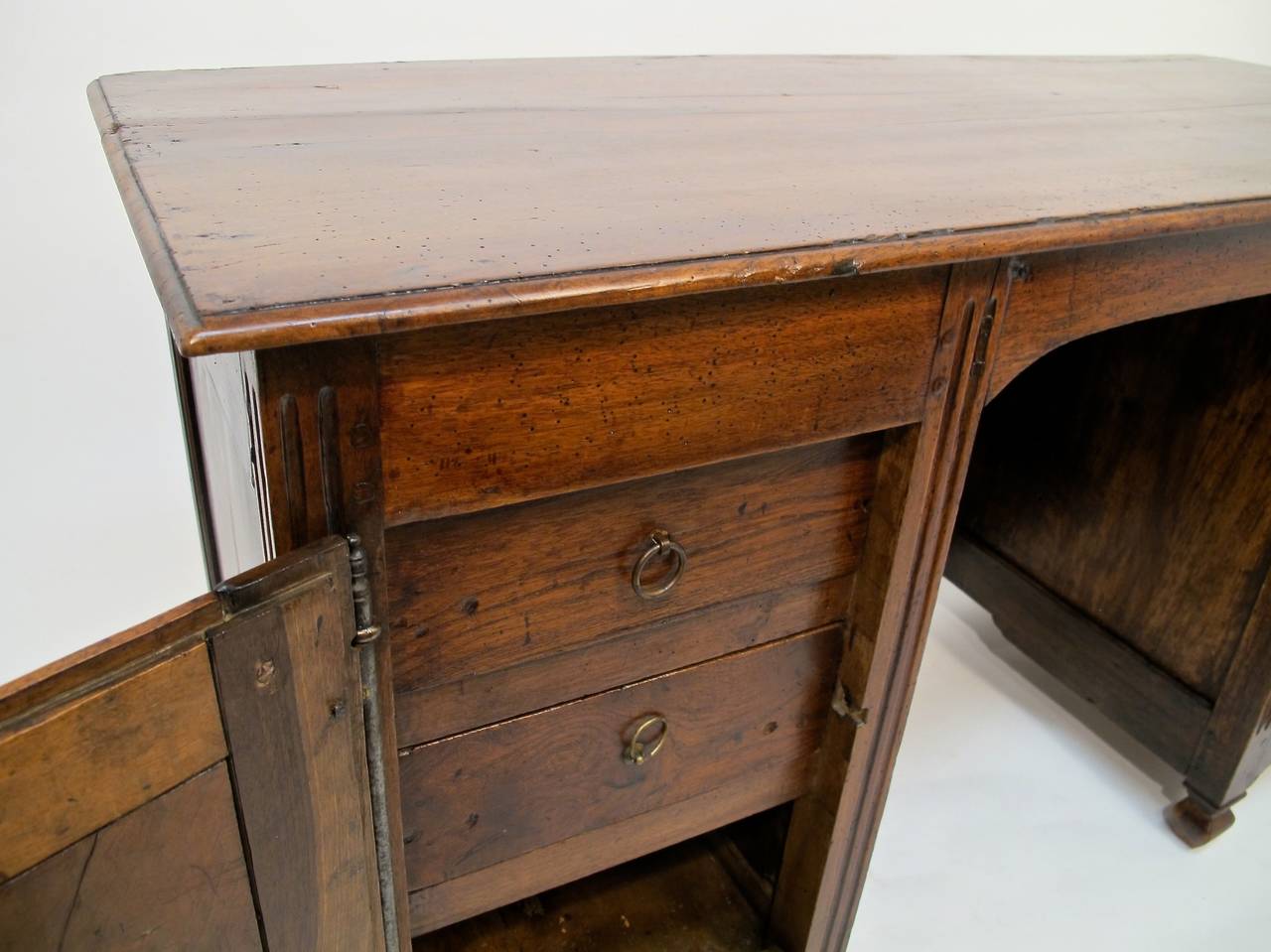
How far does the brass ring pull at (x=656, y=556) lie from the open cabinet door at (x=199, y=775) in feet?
0.81

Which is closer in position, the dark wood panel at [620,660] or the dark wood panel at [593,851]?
the dark wood panel at [620,660]

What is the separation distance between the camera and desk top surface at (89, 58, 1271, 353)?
69 cm

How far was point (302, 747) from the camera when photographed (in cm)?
74

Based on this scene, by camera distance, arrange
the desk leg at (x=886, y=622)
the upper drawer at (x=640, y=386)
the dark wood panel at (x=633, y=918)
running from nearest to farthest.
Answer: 1. the upper drawer at (x=640, y=386)
2. the desk leg at (x=886, y=622)
3. the dark wood panel at (x=633, y=918)

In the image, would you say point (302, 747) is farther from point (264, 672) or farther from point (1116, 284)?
point (1116, 284)

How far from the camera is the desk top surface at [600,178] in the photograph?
693 millimetres

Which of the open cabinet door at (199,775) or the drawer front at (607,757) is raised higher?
the open cabinet door at (199,775)

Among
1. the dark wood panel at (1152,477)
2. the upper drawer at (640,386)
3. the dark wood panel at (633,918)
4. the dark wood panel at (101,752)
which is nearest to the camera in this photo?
the dark wood panel at (101,752)

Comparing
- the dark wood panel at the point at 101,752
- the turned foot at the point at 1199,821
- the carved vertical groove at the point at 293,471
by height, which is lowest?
the turned foot at the point at 1199,821

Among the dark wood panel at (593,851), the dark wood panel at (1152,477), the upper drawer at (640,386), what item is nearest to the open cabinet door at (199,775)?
the upper drawer at (640,386)

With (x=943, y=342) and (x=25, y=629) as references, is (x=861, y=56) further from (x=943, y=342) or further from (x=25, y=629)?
(x=25, y=629)

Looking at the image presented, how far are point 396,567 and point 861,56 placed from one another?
1.14 meters

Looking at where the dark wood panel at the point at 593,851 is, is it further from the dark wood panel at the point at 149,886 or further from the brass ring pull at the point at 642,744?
the dark wood panel at the point at 149,886

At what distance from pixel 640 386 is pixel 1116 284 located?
49 cm
